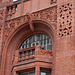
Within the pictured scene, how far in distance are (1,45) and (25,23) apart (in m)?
2.33

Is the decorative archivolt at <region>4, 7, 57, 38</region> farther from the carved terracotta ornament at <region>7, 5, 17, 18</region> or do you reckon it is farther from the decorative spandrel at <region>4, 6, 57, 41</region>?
the carved terracotta ornament at <region>7, 5, 17, 18</region>

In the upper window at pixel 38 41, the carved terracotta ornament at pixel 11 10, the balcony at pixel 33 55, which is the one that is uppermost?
the carved terracotta ornament at pixel 11 10

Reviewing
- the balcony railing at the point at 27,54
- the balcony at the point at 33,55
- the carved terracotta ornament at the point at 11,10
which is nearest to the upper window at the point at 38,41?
the balcony at the point at 33,55

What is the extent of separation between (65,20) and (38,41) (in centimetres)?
288

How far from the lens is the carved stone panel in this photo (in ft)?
63.2

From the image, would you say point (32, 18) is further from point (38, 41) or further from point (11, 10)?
point (11, 10)

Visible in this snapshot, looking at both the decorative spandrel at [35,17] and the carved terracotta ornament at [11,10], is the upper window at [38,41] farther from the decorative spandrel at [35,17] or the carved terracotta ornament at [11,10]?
the carved terracotta ornament at [11,10]

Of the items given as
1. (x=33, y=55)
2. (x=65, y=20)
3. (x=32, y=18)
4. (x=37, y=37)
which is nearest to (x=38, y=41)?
(x=37, y=37)

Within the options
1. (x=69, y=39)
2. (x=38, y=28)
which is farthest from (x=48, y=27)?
(x=69, y=39)

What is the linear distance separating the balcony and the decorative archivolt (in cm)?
192

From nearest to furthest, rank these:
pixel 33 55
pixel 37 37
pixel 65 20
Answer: pixel 65 20
pixel 33 55
pixel 37 37

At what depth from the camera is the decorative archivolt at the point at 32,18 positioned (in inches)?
813

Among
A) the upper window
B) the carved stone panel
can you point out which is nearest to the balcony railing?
the upper window

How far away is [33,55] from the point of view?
19.8m
